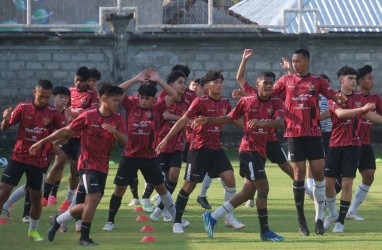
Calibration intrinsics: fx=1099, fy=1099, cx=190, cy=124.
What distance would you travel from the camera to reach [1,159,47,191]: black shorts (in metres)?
13.5

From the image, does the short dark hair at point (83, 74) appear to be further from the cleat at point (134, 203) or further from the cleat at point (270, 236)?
the cleat at point (270, 236)

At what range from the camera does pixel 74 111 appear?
16.1 m

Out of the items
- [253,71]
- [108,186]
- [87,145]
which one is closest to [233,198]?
[87,145]

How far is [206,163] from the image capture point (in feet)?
47.0

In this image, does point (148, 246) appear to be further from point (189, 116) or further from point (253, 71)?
point (253, 71)

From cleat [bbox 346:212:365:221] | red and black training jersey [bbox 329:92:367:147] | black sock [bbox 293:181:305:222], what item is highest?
red and black training jersey [bbox 329:92:367:147]

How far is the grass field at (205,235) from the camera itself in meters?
12.8

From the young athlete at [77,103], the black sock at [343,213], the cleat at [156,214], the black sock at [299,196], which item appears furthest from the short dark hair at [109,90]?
the black sock at [343,213]

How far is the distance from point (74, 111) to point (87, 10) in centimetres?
1364

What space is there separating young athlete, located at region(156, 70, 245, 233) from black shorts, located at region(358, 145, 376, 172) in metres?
1.84

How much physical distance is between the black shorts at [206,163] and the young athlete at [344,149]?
1370mm

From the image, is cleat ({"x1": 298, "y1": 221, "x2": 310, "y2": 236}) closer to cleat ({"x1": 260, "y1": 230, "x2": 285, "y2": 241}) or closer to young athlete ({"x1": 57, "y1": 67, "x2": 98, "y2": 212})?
cleat ({"x1": 260, "y1": 230, "x2": 285, "y2": 241})

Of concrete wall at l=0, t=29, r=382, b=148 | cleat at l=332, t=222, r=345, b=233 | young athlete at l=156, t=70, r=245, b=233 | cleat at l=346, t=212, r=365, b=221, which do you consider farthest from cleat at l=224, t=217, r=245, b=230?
concrete wall at l=0, t=29, r=382, b=148

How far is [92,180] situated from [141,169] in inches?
60.7
